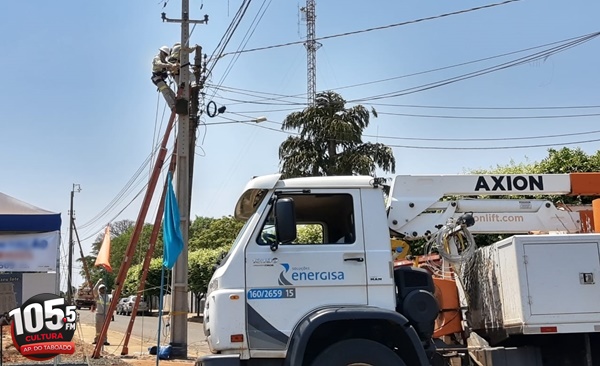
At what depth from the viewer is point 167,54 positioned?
1594cm

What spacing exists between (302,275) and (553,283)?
8.78 feet

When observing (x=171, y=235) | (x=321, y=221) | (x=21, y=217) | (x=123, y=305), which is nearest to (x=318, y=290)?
(x=321, y=221)

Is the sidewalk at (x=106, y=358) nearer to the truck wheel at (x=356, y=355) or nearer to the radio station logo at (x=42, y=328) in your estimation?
the radio station logo at (x=42, y=328)

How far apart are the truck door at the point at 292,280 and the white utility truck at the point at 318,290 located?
10 mm

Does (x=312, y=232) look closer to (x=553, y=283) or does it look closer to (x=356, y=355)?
(x=356, y=355)

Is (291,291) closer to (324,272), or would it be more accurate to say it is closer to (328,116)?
(324,272)

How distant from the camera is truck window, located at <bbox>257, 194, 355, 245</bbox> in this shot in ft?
21.6

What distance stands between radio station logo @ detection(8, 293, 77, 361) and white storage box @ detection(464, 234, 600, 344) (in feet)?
16.1

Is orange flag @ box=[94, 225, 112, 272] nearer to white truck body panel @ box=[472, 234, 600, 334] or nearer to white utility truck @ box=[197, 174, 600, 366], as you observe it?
white utility truck @ box=[197, 174, 600, 366]

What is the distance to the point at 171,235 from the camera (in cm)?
1096

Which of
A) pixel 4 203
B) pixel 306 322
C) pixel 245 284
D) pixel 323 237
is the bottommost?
pixel 306 322

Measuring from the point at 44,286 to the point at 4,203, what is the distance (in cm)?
234

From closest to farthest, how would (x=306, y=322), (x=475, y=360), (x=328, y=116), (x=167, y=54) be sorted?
(x=306, y=322), (x=475, y=360), (x=167, y=54), (x=328, y=116)

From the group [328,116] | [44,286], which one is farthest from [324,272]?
[328,116]
